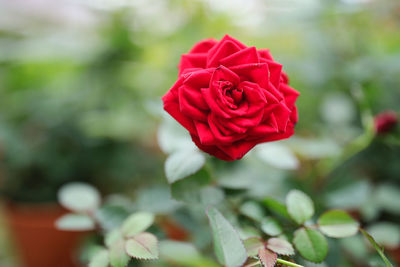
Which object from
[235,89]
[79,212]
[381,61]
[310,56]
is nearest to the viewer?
[235,89]

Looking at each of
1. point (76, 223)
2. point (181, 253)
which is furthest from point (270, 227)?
point (76, 223)

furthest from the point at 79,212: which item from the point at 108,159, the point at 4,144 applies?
the point at 4,144

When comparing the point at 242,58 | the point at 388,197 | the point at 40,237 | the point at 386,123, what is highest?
the point at 242,58

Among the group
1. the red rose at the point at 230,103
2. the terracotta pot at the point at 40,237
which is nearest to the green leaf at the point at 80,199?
the red rose at the point at 230,103

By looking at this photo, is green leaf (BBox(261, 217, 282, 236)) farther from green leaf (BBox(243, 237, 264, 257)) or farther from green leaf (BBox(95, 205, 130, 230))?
green leaf (BBox(95, 205, 130, 230))

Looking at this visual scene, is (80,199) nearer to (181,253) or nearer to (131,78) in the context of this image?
(181,253)

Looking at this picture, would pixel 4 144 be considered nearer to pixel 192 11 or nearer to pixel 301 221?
pixel 192 11
